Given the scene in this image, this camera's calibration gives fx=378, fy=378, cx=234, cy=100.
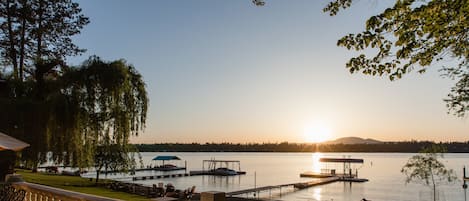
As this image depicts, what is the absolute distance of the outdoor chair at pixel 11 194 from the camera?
17.0 ft

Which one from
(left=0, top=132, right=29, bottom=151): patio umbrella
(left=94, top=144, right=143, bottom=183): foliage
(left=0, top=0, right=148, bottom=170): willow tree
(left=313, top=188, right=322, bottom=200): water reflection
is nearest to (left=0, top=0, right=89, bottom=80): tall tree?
(left=0, top=0, right=148, bottom=170): willow tree

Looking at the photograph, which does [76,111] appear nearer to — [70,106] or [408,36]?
[70,106]

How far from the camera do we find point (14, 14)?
19703mm

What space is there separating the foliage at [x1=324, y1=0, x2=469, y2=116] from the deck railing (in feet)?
8.85

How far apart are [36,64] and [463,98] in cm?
1566

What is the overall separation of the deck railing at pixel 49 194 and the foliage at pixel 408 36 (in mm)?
2697

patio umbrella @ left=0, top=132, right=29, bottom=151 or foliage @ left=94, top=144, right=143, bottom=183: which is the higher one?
patio umbrella @ left=0, top=132, right=29, bottom=151

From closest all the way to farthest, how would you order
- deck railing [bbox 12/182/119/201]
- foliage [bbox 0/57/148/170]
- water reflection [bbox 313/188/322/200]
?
deck railing [bbox 12/182/119/201] → foliage [bbox 0/57/148/170] → water reflection [bbox 313/188/322/200]

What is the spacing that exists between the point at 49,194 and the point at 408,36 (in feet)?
13.4

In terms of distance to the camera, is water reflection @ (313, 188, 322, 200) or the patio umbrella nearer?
the patio umbrella

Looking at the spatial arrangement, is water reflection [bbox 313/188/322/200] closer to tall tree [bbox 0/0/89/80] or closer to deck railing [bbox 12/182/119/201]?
tall tree [bbox 0/0/89/80]

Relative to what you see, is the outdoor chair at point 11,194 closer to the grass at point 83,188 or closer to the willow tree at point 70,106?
the willow tree at point 70,106

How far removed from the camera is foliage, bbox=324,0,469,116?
9.79ft

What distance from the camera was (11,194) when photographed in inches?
208
